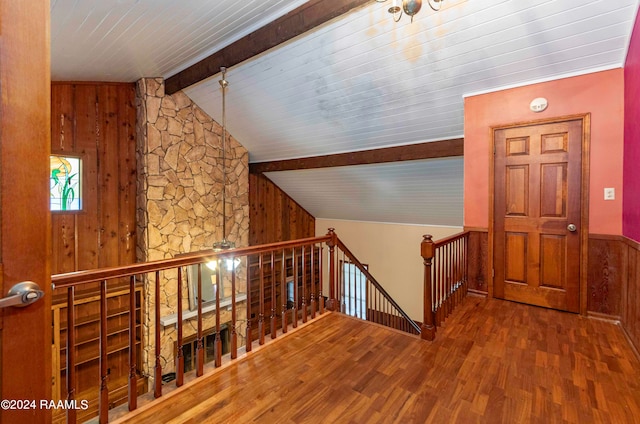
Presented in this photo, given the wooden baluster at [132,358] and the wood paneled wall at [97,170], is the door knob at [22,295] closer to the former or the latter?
the wooden baluster at [132,358]

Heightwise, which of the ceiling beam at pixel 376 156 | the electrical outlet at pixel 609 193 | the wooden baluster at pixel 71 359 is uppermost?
the ceiling beam at pixel 376 156

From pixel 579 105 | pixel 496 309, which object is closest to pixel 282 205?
pixel 496 309

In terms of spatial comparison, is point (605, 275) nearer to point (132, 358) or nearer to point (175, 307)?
point (132, 358)

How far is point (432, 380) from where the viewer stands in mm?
2109

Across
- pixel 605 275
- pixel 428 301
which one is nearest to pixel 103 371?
pixel 428 301

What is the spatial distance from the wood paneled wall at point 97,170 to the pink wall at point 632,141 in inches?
225

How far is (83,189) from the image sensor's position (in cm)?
417

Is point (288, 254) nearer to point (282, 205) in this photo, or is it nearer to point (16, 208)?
point (282, 205)

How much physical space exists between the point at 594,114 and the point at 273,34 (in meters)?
3.16

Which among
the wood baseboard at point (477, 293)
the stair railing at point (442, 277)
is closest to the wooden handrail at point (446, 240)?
the stair railing at point (442, 277)

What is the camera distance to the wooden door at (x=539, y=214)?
3.00m

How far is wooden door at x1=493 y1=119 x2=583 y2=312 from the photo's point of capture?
3.00m

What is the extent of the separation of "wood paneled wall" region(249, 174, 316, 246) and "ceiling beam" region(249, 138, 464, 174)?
1.74 feet

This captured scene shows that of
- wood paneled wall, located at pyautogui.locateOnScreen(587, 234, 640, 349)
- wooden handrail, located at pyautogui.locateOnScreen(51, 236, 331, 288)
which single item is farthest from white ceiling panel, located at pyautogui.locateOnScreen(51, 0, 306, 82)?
wood paneled wall, located at pyautogui.locateOnScreen(587, 234, 640, 349)
